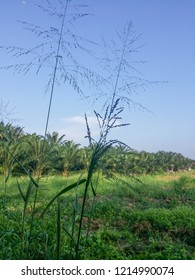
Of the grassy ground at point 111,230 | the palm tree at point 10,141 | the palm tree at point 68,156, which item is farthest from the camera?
the palm tree at point 68,156

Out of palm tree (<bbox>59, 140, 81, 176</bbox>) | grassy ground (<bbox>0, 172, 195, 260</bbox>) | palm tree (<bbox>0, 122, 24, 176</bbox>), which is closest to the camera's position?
palm tree (<bbox>0, 122, 24, 176</bbox>)

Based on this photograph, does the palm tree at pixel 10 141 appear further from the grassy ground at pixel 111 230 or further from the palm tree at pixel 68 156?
the palm tree at pixel 68 156

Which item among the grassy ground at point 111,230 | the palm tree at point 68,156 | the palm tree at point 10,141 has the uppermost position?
the palm tree at point 68,156

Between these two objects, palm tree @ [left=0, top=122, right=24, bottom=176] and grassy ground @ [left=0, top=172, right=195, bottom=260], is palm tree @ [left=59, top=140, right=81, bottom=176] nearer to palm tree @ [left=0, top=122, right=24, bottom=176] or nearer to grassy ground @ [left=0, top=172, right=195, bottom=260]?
grassy ground @ [left=0, top=172, right=195, bottom=260]

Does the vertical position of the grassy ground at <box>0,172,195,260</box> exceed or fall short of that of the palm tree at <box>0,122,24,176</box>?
it falls short

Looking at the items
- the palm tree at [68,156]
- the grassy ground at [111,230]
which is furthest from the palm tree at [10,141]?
the palm tree at [68,156]

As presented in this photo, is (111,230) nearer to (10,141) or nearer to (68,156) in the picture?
(10,141)

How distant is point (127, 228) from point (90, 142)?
333 centimetres

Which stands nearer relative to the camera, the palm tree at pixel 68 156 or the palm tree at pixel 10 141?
the palm tree at pixel 10 141

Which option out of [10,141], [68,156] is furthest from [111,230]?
[68,156]

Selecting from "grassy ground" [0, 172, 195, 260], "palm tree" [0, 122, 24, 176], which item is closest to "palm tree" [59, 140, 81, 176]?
"grassy ground" [0, 172, 195, 260]
